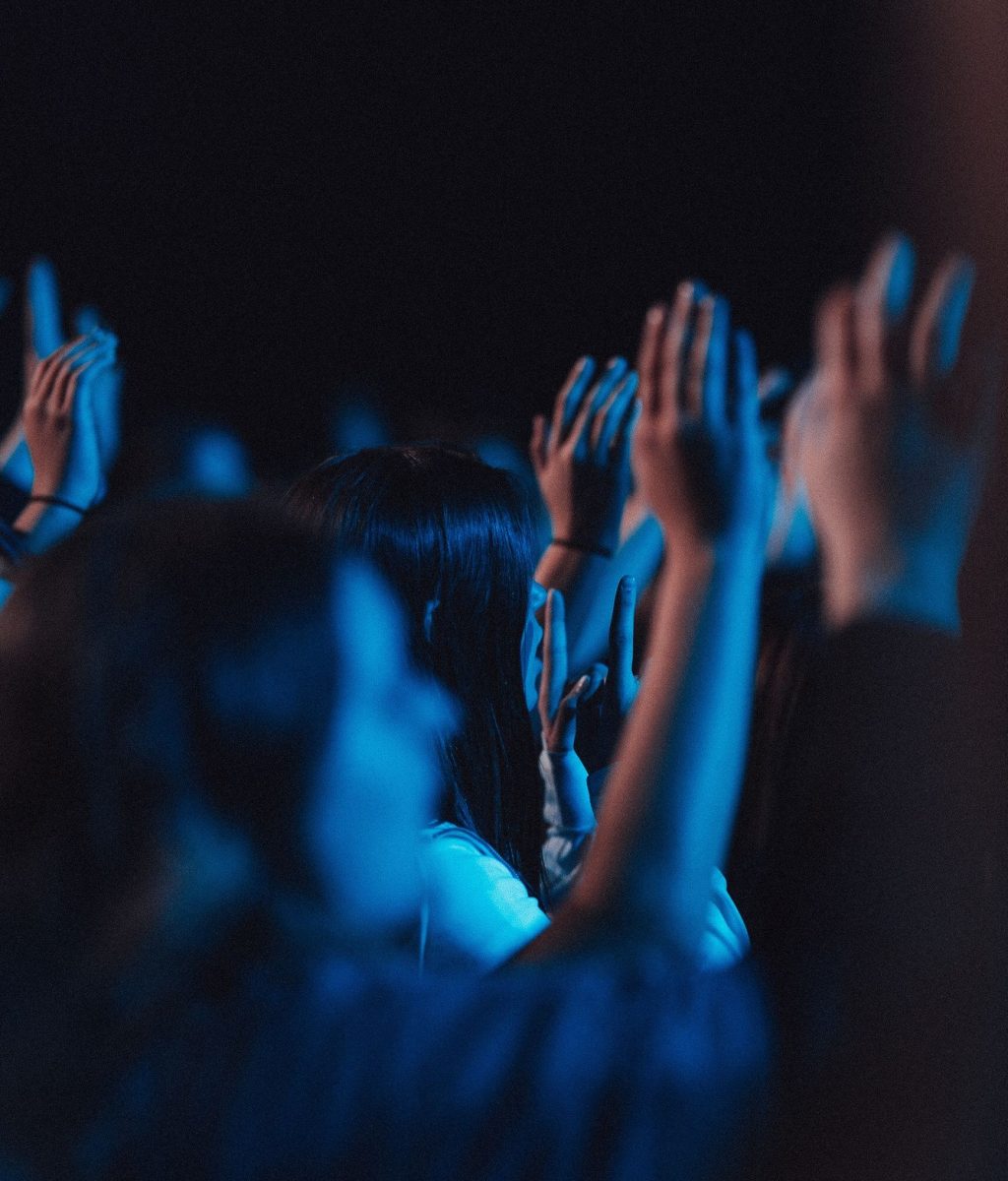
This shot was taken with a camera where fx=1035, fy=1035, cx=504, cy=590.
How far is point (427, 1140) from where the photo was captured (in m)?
0.52

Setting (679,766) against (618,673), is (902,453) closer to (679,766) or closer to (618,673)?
(679,766)

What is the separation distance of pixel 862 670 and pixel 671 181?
3.91ft

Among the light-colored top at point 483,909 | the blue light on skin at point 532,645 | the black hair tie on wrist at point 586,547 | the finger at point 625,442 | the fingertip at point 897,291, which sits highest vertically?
the finger at point 625,442

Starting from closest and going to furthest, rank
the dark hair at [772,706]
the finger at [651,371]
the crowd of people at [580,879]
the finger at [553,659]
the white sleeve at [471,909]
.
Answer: the crowd of people at [580,879], the finger at [651,371], the white sleeve at [471,909], the finger at [553,659], the dark hair at [772,706]

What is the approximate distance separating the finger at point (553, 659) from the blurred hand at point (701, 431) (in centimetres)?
57

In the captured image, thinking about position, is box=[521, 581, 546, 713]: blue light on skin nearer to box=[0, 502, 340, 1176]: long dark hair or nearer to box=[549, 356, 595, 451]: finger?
box=[549, 356, 595, 451]: finger

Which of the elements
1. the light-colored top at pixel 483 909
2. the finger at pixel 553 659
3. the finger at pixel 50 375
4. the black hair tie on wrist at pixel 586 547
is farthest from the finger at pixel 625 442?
the finger at pixel 50 375

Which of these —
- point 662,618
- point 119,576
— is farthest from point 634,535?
point 119,576

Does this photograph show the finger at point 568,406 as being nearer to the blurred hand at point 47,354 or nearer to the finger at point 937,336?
the finger at point 937,336

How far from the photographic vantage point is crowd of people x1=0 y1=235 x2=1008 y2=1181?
0.49 metres

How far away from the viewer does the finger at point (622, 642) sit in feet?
3.76

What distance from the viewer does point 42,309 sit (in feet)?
6.20

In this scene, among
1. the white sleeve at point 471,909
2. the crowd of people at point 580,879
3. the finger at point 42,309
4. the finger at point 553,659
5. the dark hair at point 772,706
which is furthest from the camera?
the finger at point 42,309

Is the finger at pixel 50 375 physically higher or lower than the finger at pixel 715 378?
higher
